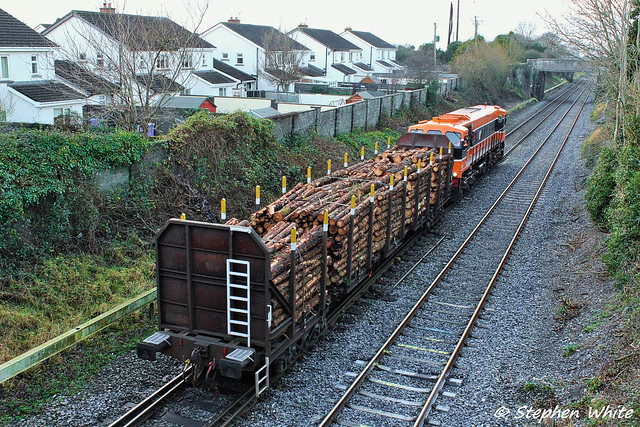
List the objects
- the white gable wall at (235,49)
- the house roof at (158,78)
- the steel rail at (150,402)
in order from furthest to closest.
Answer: the white gable wall at (235,49)
the house roof at (158,78)
the steel rail at (150,402)

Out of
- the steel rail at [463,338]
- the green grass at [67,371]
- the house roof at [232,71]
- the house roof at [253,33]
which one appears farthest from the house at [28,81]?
the house roof at [253,33]

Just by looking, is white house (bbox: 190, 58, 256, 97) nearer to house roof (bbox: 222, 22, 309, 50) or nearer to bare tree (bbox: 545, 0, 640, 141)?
house roof (bbox: 222, 22, 309, 50)

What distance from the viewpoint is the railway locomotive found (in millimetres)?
8281

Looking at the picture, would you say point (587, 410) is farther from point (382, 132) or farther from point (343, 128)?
point (382, 132)

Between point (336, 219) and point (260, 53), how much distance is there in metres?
46.0

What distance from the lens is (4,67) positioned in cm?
2975

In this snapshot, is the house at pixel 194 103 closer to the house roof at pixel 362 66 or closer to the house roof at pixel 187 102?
the house roof at pixel 187 102

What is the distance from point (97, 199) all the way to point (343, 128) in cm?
1731

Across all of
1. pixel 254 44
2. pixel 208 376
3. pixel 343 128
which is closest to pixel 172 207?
pixel 208 376

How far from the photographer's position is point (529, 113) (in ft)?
176

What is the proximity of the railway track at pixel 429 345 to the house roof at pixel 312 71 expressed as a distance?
42.6 metres

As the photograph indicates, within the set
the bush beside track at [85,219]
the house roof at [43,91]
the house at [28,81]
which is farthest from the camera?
the house roof at [43,91]

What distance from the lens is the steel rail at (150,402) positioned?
7.96 metres

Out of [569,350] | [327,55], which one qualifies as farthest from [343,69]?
[569,350]
